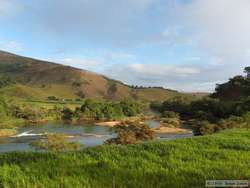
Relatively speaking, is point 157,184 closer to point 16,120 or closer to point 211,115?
point 211,115

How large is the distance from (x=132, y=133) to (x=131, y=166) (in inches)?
1984

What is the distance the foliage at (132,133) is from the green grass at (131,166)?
44122mm

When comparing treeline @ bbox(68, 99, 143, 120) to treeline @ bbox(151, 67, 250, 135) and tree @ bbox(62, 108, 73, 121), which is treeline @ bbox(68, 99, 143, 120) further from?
treeline @ bbox(151, 67, 250, 135)

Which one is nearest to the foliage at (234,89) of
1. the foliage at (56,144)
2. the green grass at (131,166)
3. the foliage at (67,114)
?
the foliage at (67,114)

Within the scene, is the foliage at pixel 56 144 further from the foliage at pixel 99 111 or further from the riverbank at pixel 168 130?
the foliage at pixel 99 111

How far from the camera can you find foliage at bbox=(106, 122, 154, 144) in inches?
2238

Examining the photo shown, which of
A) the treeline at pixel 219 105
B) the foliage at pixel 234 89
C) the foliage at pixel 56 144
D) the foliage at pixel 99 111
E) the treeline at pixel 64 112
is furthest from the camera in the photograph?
the foliage at pixel 99 111

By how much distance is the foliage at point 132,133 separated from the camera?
186 feet

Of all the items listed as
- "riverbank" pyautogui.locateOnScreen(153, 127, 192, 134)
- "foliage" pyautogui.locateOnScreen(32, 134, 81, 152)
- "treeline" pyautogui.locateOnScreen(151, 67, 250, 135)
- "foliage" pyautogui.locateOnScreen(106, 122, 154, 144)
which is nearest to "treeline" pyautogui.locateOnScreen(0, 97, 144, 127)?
"treeline" pyautogui.locateOnScreen(151, 67, 250, 135)

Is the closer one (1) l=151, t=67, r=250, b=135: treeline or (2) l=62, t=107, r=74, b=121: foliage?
(1) l=151, t=67, r=250, b=135: treeline

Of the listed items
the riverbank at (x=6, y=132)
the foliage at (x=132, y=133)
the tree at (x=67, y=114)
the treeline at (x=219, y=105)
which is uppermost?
the treeline at (x=219, y=105)

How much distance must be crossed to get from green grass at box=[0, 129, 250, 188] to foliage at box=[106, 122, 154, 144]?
44.1 meters

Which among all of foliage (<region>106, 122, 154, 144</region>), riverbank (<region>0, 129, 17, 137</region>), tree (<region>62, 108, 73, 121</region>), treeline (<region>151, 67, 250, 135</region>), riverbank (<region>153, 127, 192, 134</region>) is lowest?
riverbank (<region>0, 129, 17, 137</region>)

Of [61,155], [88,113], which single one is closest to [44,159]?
[61,155]
